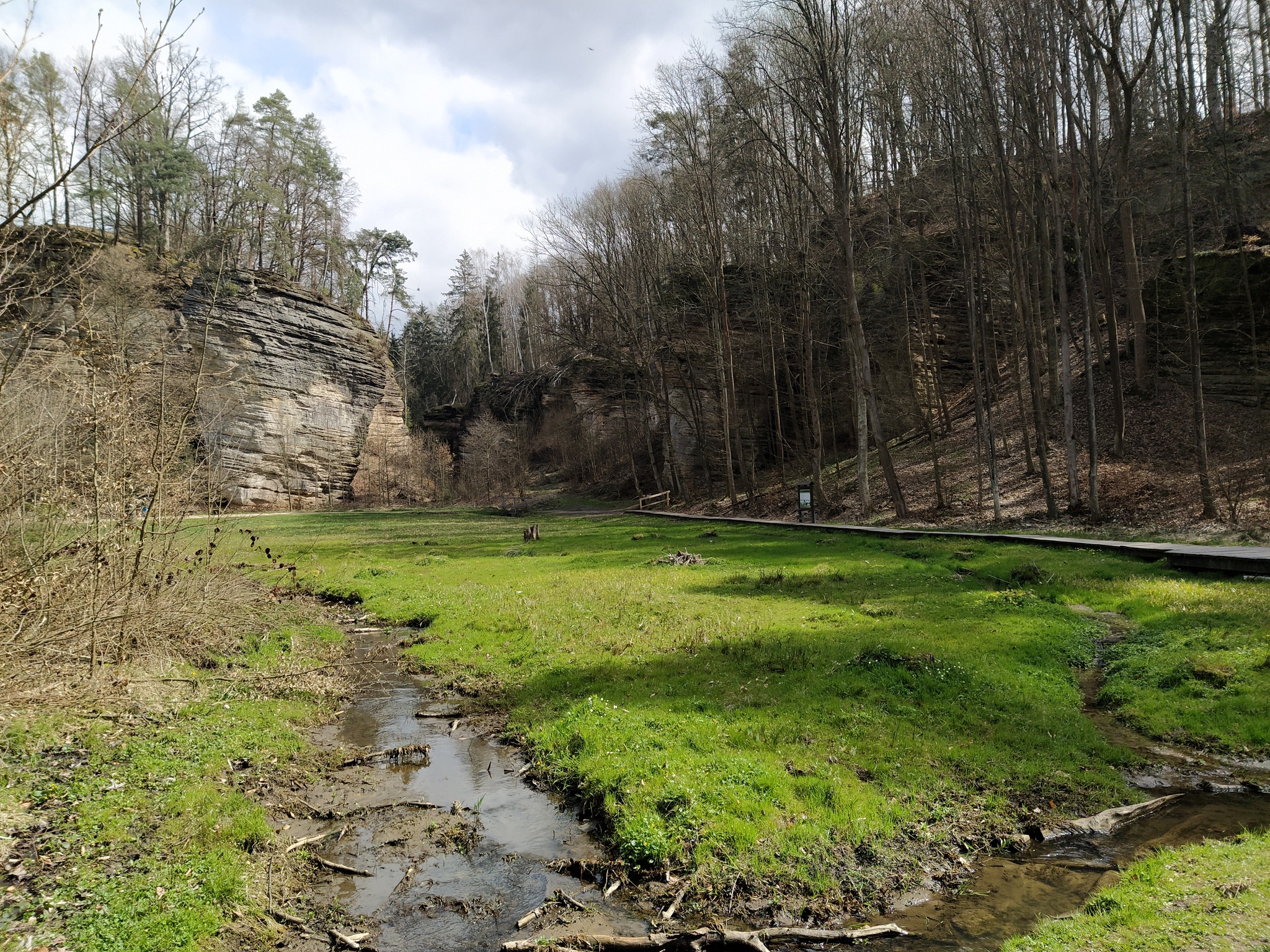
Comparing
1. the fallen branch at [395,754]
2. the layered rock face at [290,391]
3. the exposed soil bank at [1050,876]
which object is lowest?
the exposed soil bank at [1050,876]

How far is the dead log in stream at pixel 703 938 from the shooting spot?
14.0 ft

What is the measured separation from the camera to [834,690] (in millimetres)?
7980

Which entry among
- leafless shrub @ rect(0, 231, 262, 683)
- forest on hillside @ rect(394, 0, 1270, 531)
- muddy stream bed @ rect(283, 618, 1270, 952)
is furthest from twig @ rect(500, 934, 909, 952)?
forest on hillside @ rect(394, 0, 1270, 531)

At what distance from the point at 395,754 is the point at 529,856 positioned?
2763 millimetres

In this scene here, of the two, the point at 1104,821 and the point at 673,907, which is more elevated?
the point at 673,907

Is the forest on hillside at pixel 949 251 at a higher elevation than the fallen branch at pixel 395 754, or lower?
higher

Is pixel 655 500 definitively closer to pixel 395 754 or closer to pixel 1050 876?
pixel 395 754

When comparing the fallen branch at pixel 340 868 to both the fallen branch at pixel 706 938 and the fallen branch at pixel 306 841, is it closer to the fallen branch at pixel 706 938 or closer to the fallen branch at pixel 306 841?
the fallen branch at pixel 306 841

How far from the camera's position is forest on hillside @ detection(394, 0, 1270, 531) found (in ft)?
68.0

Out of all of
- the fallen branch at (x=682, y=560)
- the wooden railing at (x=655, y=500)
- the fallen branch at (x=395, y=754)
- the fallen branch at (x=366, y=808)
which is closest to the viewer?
the fallen branch at (x=366, y=808)

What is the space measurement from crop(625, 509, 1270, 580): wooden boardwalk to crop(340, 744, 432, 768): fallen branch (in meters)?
13.7

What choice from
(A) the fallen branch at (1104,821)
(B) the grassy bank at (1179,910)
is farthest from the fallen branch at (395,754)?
(A) the fallen branch at (1104,821)

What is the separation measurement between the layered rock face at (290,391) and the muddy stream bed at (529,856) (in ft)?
133

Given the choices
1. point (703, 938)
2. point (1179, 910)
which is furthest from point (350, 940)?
point (1179, 910)
